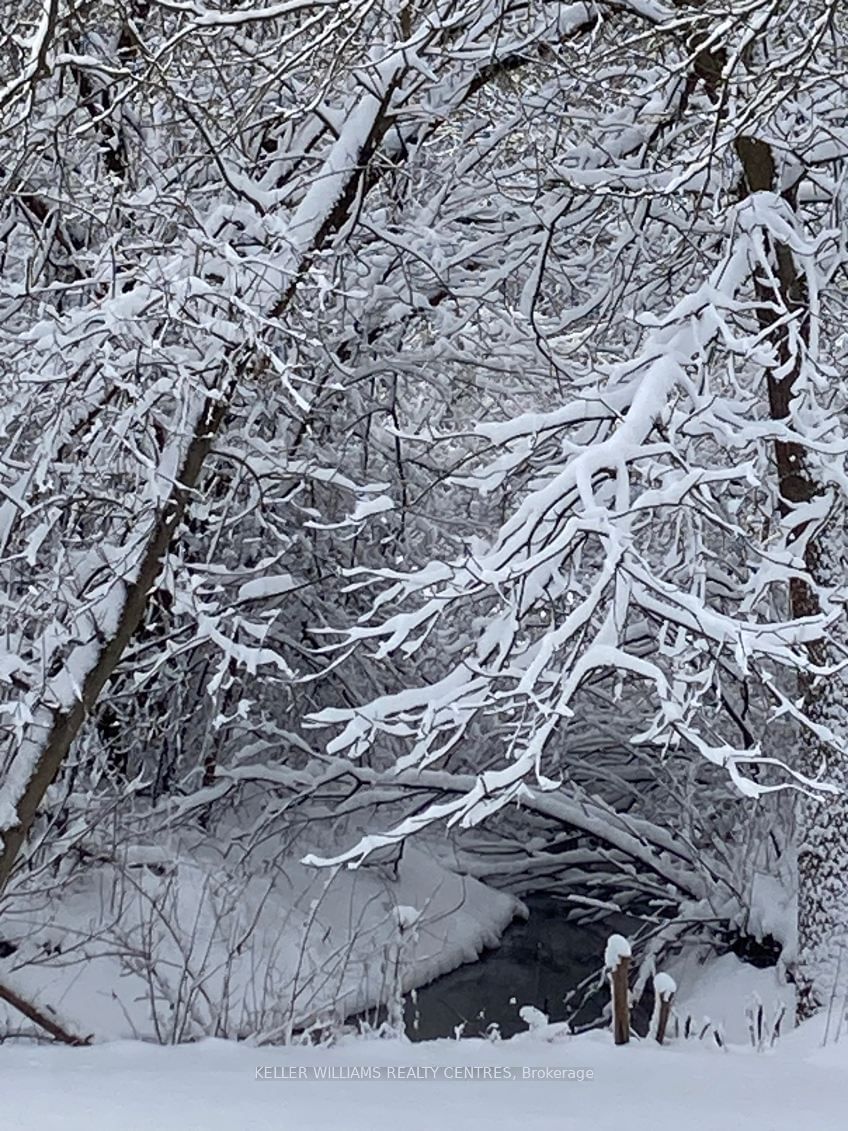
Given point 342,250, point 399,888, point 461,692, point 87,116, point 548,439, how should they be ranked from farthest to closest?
point 399,888 < point 87,116 < point 342,250 < point 548,439 < point 461,692

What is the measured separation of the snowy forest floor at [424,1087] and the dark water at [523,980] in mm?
2581

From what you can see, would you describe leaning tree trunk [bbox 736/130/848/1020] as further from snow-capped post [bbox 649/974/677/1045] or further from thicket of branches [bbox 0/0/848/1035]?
snow-capped post [bbox 649/974/677/1045]

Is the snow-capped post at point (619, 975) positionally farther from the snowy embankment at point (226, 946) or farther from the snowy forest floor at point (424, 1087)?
the snowy embankment at point (226, 946)

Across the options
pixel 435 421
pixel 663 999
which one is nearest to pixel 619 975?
pixel 663 999

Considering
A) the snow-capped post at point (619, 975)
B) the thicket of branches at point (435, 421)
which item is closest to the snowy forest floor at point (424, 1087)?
the snow-capped post at point (619, 975)

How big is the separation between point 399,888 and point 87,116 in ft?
15.3

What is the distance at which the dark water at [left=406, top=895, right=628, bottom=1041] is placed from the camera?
724 cm

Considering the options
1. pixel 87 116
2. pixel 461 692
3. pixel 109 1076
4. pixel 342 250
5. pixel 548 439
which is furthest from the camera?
pixel 87 116

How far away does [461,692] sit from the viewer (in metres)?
3.43

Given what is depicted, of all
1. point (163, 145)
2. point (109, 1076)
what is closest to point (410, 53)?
point (163, 145)

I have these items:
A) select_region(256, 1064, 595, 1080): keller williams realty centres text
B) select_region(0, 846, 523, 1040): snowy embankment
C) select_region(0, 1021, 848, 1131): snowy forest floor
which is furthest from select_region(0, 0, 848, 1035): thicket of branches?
select_region(256, 1064, 595, 1080): keller williams realty centres text

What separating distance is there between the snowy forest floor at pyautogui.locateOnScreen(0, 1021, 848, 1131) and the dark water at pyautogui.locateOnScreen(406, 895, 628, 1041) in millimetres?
2581

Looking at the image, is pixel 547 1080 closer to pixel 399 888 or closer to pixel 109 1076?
pixel 109 1076

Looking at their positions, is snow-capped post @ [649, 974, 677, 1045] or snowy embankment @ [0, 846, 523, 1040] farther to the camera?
snowy embankment @ [0, 846, 523, 1040]
